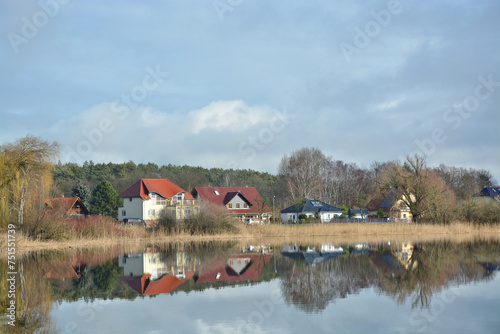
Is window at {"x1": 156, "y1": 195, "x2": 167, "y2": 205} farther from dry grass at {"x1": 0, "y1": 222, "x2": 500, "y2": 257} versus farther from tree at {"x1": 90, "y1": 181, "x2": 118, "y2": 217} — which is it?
dry grass at {"x1": 0, "y1": 222, "x2": 500, "y2": 257}

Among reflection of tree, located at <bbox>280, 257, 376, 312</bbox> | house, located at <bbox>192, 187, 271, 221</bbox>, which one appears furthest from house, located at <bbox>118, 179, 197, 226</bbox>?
reflection of tree, located at <bbox>280, 257, 376, 312</bbox>

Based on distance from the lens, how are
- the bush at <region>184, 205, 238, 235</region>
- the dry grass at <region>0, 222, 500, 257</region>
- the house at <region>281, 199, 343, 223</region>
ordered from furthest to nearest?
the house at <region>281, 199, 343, 223</region> → the bush at <region>184, 205, 238, 235</region> → the dry grass at <region>0, 222, 500, 257</region>

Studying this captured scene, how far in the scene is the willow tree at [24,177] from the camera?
27.2m

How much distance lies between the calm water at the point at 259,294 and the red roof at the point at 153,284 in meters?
0.03

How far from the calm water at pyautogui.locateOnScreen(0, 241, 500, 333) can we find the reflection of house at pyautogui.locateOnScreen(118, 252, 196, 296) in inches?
1.6

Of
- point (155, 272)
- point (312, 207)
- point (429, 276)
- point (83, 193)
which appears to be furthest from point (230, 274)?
point (83, 193)

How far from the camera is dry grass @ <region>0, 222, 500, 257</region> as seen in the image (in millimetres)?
33825

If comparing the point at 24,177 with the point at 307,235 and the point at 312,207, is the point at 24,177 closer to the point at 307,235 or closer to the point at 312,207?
the point at 307,235

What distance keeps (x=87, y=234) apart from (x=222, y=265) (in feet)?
52.2

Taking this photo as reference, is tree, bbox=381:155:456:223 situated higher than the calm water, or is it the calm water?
tree, bbox=381:155:456:223

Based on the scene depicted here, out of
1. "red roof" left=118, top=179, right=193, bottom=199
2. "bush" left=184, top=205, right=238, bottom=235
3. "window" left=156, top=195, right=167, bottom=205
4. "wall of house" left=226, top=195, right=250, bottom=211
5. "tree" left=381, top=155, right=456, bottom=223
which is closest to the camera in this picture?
"bush" left=184, top=205, right=238, bottom=235

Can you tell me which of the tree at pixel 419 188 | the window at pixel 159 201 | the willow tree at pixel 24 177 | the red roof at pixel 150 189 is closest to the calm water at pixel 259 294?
the willow tree at pixel 24 177

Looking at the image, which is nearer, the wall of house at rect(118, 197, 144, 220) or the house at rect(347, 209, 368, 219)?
the wall of house at rect(118, 197, 144, 220)

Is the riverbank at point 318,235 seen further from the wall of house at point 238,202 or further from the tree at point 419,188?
the wall of house at point 238,202
